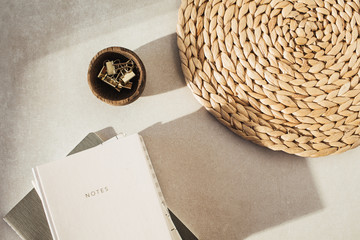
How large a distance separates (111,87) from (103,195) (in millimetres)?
159

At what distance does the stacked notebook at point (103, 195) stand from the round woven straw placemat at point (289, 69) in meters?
0.15

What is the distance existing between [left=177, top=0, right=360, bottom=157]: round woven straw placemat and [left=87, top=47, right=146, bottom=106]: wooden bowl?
10 cm

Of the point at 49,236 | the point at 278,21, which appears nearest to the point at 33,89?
the point at 49,236

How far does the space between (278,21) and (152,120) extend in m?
0.24

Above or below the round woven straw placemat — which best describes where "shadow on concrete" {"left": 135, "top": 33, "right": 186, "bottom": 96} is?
above

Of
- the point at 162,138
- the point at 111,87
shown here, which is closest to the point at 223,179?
the point at 162,138

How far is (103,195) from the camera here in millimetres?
367

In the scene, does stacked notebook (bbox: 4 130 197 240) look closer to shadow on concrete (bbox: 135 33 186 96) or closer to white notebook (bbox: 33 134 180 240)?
white notebook (bbox: 33 134 180 240)

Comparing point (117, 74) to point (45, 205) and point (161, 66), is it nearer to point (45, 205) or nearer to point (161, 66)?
point (161, 66)

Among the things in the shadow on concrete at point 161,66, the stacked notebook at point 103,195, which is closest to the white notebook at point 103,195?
the stacked notebook at point 103,195

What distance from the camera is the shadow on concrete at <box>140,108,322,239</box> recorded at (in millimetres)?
449

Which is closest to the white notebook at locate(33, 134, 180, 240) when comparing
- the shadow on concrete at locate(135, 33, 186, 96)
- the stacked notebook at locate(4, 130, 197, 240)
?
the stacked notebook at locate(4, 130, 197, 240)

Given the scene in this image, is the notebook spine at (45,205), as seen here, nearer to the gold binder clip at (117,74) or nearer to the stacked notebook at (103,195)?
the stacked notebook at (103,195)

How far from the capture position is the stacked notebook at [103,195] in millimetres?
362
